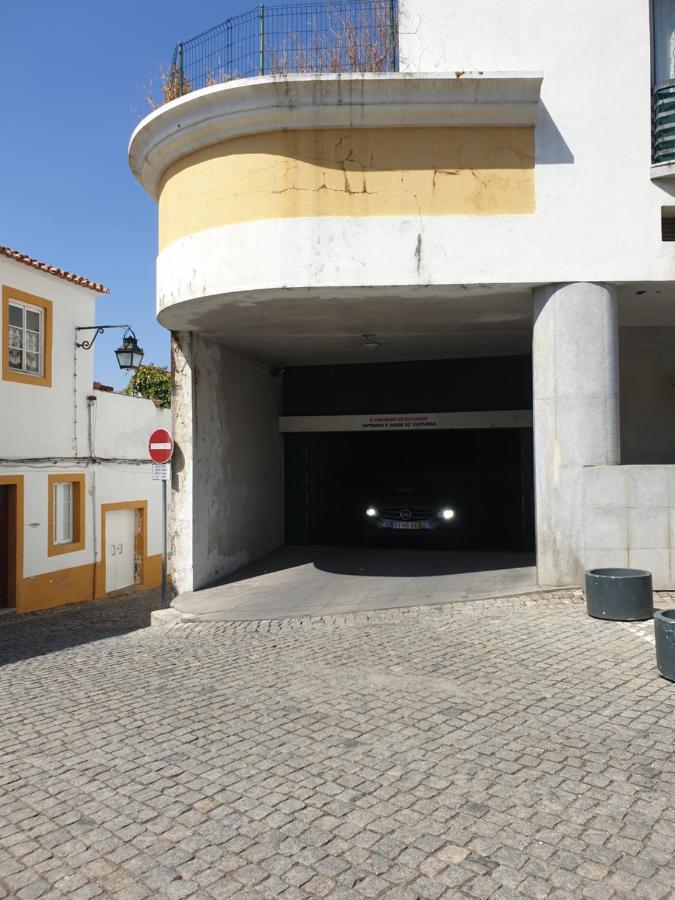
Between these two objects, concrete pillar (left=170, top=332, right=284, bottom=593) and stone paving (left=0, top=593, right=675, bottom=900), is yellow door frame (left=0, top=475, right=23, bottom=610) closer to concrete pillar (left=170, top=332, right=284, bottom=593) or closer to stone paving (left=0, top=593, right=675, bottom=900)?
concrete pillar (left=170, top=332, right=284, bottom=593)

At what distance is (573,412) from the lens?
9.17 m

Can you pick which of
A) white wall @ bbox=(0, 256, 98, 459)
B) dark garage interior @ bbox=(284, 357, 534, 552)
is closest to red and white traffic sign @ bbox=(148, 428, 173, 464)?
dark garage interior @ bbox=(284, 357, 534, 552)

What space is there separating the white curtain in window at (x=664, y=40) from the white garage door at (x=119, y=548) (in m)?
15.1

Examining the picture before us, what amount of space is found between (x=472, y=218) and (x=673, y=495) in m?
4.32

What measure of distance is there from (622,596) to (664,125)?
19.7 ft

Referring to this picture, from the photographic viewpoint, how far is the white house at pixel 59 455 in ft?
48.6

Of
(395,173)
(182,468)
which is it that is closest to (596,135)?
(395,173)

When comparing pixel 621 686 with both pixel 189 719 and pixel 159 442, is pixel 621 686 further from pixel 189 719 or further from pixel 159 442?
pixel 159 442

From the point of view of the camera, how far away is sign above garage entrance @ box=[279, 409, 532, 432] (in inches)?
557

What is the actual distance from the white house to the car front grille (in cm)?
764

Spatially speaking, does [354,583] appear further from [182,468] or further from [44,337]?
[44,337]

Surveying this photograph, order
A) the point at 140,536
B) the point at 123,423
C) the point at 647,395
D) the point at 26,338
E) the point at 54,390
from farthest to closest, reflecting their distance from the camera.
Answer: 1. the point at 140,536
2. the point at 123,423
3. the point at 54,390
4. the point at 26,338
5. the point at 647,395

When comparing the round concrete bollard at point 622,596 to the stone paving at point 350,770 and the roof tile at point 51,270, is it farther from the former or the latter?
the roof tile at point 51,270

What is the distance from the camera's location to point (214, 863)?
3459 mm
